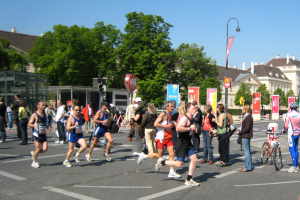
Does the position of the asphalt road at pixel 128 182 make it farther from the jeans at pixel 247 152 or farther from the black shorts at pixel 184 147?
the black shorts at pixel 184 147

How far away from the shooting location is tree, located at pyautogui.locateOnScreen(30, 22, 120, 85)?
51781mm

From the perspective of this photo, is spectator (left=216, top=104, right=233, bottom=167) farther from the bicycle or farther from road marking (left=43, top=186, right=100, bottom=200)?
road marking (left=43, top=186, right=100, bottom=200)

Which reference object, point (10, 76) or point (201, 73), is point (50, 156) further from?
point (201, 73)

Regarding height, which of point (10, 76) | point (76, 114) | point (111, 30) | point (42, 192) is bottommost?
point (42, 192)

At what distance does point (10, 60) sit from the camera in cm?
5172

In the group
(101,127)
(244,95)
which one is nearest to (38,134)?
(101,127)

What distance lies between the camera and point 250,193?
7.49 metres

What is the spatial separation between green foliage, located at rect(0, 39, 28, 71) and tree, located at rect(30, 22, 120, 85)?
6.11 feet

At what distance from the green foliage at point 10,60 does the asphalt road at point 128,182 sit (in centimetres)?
4041

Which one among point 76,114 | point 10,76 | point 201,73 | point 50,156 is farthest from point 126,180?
point 201,73

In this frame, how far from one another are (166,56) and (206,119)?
40847mm

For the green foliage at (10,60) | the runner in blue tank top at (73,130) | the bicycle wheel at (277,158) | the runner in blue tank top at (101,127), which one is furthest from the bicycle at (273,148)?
the green foliage at (10,60)

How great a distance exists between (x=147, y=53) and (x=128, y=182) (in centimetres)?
4347

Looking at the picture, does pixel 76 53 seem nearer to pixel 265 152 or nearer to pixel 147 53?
pixel 147 53
